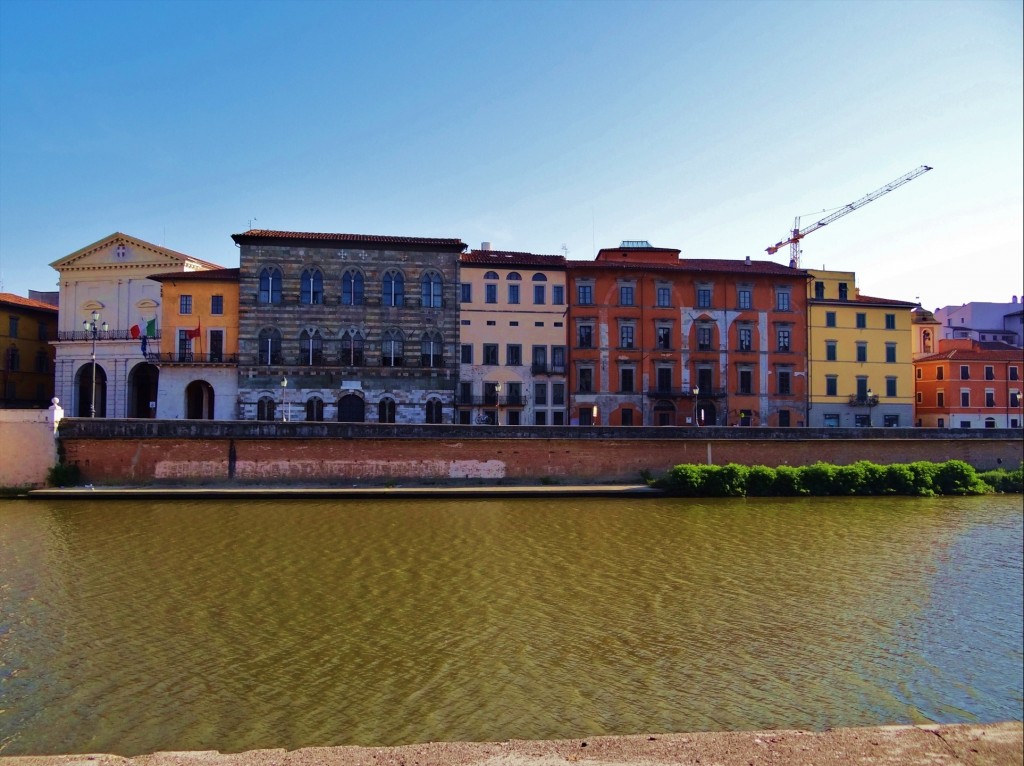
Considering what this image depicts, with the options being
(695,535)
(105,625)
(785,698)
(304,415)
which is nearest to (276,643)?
(105,625)

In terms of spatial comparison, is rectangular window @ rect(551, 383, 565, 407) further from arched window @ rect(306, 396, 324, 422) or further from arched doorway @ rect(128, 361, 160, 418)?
arched doorway @ rect(128, 361, 160, 418)

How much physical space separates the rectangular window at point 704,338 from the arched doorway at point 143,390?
33568 millimetres

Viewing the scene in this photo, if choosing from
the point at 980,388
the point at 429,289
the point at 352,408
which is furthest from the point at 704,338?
the point at 352,408

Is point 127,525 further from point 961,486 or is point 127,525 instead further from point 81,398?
point 961,486

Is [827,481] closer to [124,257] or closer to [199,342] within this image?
[199,342]

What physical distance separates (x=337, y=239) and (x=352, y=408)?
31.7ft

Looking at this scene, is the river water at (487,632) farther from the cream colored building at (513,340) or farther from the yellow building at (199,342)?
the cream colored building at (513,340)

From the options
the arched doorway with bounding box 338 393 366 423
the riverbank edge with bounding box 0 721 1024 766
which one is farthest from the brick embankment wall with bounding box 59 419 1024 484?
the riverbank edge with bounding box 0 721 1024 766

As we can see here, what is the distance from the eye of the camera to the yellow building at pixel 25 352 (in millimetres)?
42938

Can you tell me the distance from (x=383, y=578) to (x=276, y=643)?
4110mm

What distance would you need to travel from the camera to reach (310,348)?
37.8 meters

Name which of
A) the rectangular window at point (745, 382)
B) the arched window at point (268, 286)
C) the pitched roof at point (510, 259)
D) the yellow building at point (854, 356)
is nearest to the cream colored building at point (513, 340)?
the pitched roof at point (510, 259)

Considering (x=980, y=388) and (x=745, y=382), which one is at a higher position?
(x=745, y=382)

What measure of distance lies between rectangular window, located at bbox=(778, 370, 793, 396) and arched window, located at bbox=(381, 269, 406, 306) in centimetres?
2363
